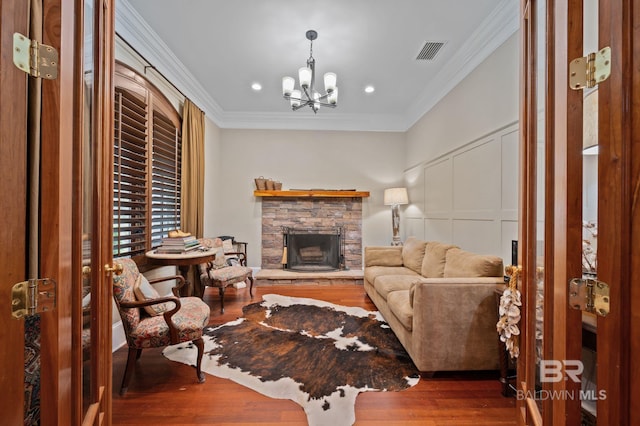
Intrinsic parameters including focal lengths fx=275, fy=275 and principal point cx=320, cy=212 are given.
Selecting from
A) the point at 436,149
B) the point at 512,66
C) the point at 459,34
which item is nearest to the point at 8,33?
the point at 512,66

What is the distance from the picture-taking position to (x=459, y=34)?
9.52 ft

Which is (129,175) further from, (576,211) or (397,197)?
(397,197)

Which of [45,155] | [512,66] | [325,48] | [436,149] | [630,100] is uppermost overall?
[325,48]

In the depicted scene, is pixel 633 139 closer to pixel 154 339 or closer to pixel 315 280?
pixel 154 339

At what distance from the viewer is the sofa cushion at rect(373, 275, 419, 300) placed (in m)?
2.88

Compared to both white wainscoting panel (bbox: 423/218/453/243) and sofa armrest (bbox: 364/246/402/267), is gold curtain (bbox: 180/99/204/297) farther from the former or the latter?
white wainscoting panel (bbox: 423/218/453/243)

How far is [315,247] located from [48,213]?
15.4 ft

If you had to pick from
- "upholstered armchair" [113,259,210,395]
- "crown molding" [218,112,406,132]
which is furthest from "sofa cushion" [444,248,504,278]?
"crown molding" [218,112,406,132]

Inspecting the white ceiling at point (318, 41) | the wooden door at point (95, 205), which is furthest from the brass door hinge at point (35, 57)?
the white ceiling at point (318, 41)

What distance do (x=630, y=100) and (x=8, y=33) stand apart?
1522 millimetres

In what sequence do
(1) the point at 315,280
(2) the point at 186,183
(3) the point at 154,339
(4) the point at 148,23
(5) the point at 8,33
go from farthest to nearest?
(1) the point at 315,280 < (2) the point at 186,183 < (4) the point at 148,23 < (3) the point at 154,339 < (5) the point at 8,33

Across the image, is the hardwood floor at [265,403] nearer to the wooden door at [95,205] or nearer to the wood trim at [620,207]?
the wooden door at [95,205]

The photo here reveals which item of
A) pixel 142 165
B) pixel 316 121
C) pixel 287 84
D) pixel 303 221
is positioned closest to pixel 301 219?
pixel 303 221

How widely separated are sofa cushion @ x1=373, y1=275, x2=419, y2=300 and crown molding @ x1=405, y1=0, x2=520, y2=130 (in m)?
2.51
